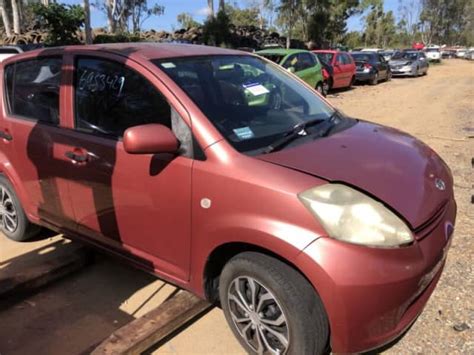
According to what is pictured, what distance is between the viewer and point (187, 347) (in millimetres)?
Answer: 2951

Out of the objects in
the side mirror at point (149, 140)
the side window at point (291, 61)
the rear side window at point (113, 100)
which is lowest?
the side window at point (291, 61)

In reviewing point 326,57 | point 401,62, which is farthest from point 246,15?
point 326,57

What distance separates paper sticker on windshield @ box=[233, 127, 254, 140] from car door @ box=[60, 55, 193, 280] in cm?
28

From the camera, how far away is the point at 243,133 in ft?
9.31

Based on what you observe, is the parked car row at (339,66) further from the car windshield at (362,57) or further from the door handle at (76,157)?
the door handle at (76,157)

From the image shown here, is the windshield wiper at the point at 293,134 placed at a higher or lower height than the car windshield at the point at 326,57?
higher

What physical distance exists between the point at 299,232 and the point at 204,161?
0.69 m

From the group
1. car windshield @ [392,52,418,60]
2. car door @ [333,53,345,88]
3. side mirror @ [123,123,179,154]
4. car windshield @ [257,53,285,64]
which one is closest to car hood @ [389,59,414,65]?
car windshield @ [392,52,418,60]

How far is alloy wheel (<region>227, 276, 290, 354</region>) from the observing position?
8.27 ft

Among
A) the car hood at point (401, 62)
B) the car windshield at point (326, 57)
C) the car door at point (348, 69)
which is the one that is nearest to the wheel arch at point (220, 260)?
the car windshield at point (326, 57)

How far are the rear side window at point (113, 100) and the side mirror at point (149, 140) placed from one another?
187 mm

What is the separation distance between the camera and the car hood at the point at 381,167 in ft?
8.15

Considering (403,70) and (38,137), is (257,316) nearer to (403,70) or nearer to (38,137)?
(38,137)

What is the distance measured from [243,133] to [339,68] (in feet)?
51.3
